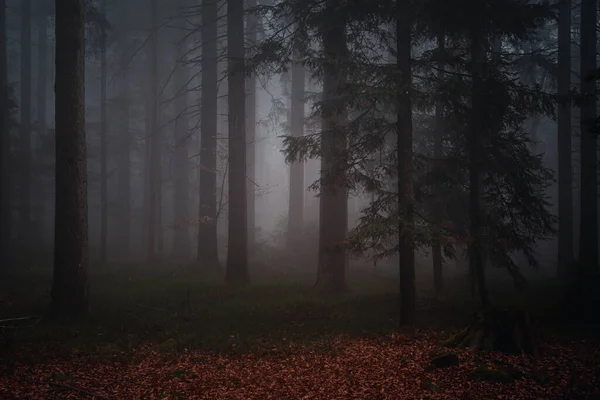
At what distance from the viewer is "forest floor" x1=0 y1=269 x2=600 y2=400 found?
23.1 ft

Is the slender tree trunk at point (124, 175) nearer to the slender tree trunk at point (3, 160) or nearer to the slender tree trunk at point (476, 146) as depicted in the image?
the slender tree trunk at point (3, 160)

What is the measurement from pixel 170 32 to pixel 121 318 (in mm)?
26885

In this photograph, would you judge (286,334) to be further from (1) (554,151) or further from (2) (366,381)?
(1) (554,151)

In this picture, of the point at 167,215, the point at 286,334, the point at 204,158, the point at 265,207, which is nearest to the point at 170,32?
the point at 204,158

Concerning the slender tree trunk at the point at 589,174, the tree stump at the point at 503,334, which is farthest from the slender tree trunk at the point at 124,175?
the tree stump at the point at 503,334

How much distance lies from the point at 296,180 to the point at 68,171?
67.6ft

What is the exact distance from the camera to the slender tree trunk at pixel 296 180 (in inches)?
1158

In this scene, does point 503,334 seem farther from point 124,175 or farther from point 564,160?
point 124,175

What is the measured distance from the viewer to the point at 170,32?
3278cm

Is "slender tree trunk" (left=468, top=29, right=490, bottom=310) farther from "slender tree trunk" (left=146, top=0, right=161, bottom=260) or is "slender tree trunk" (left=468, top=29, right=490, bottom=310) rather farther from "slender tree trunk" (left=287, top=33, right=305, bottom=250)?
"slender tree trunk" (left=146, top=0, right=161, bottom=260)

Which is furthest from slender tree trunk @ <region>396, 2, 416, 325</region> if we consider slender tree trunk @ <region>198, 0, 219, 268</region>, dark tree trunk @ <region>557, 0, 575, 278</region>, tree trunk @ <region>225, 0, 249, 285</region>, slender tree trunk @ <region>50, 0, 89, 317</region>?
dark tree trunk @ <region>557, 0, 575, 278</region>

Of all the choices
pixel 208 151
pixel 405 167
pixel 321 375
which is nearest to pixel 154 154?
pixel 208 151

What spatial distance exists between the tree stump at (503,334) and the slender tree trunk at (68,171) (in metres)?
9.22

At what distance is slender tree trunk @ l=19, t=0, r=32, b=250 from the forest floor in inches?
569
